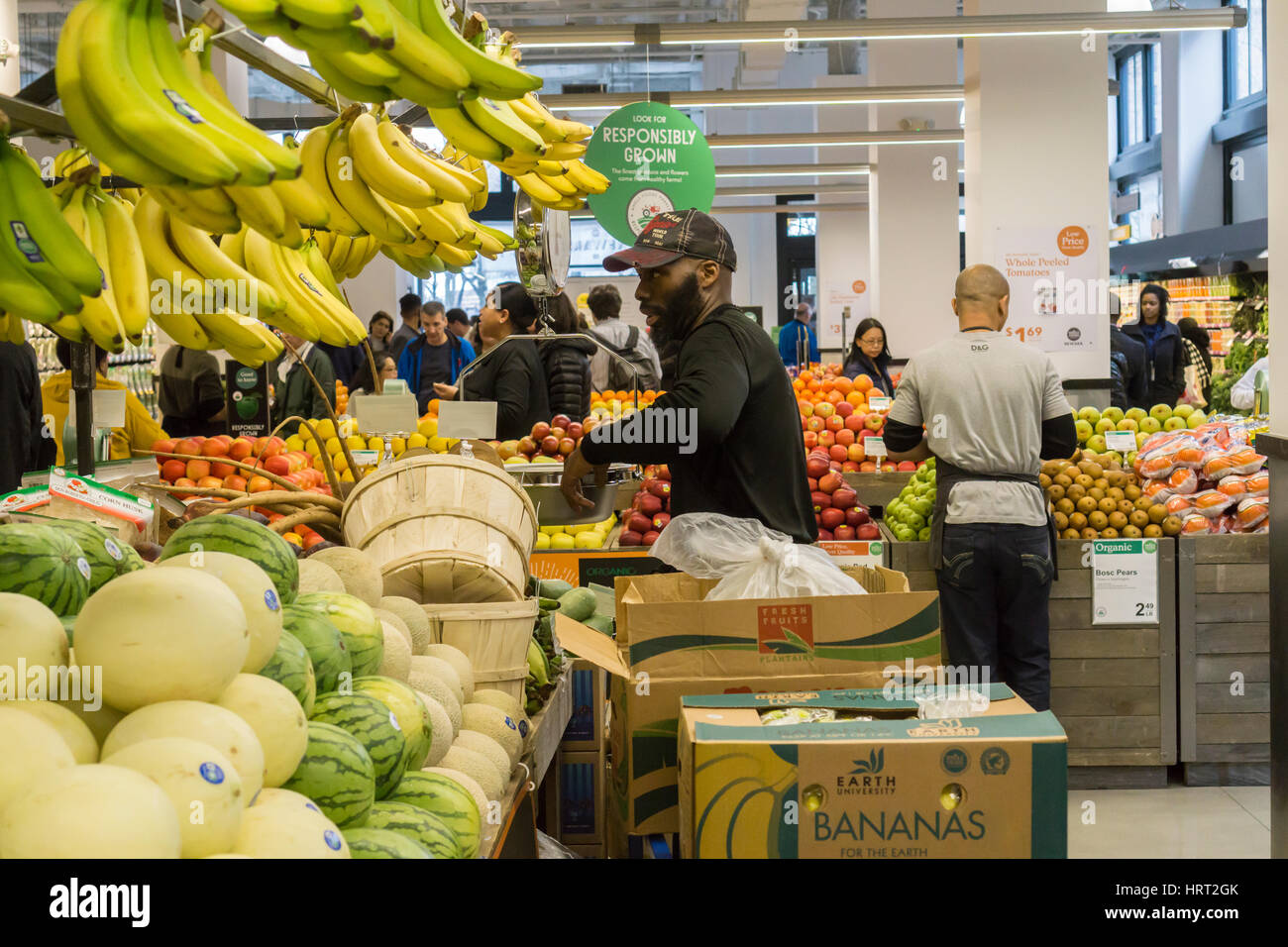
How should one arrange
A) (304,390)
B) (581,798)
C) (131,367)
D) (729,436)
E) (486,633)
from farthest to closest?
(131,367), (304,390), (581,798), (729,436), (486,633)

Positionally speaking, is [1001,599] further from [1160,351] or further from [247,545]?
[1160,351]

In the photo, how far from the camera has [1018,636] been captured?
172 inches

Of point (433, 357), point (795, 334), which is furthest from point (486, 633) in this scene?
point (795, 334)

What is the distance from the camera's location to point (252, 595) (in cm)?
165

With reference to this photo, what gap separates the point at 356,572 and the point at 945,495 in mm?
2657

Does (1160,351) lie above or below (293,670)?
above

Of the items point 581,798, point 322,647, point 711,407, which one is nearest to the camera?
point 322,647

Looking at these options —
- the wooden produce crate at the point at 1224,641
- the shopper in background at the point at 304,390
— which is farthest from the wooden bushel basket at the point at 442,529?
the shopper in background at the point at 304,390

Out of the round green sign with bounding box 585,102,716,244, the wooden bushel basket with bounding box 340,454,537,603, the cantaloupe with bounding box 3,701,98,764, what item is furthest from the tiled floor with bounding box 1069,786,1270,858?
the round green sign with bounding box 585,102,716,244

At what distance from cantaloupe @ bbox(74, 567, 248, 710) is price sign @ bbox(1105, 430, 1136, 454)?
4448 millimetres

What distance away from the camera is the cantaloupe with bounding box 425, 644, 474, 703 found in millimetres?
2352

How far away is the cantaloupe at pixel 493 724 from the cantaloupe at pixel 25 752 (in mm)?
1040
